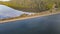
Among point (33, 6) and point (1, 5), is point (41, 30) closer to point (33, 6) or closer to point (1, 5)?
point (1, 5)

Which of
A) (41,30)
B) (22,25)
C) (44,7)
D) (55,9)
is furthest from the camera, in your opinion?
(55,9)

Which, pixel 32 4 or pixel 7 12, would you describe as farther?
pixel 32 4

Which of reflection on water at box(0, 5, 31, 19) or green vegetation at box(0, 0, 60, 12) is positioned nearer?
reflection on water at box(0, 5, 31, 19)

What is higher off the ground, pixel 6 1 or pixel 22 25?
pixel 6 1

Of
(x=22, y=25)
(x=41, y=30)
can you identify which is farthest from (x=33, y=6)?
(x=41, y=30)

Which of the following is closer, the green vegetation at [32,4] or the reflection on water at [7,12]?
the reflection on water at [7,12]

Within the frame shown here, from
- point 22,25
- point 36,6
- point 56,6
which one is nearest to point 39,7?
point 36,6

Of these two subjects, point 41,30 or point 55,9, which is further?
point 55,9

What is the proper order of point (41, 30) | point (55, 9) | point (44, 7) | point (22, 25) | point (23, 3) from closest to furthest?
point (41, 30), point (22, 25), point (23, 3), point (44, 7), point (55, 9)
